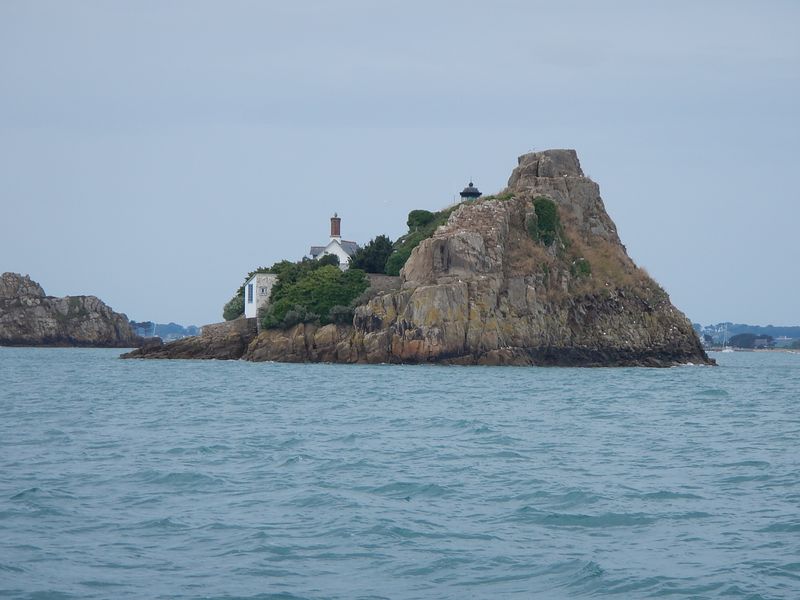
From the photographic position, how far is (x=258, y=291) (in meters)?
83.9

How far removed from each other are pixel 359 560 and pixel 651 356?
63.4m

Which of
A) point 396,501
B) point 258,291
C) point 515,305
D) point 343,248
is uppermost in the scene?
point 343,248

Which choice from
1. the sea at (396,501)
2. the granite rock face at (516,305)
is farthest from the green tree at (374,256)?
the sea at (396,501)

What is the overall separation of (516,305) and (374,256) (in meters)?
15.1

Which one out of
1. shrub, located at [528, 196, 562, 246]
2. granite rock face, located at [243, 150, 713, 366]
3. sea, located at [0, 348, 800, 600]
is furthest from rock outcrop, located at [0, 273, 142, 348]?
sea, located at [0, 348, 800, 600]

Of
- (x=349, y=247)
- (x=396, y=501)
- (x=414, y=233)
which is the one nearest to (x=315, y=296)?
(x=414, y=233)

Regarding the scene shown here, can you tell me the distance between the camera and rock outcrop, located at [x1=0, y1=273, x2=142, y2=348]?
425 feet

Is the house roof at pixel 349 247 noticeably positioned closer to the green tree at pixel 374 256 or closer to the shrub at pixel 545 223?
the green tree at pixel 374 256

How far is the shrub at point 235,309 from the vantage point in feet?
307

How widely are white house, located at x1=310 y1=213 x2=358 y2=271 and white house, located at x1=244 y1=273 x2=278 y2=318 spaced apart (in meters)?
6.46

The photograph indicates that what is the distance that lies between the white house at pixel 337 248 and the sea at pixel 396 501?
54569 millimetres

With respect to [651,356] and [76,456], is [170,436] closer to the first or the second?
[76,456]

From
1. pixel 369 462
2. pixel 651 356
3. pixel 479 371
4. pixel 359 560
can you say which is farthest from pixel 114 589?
pixel 651 356

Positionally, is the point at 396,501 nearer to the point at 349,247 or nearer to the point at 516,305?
the point at 516,305
